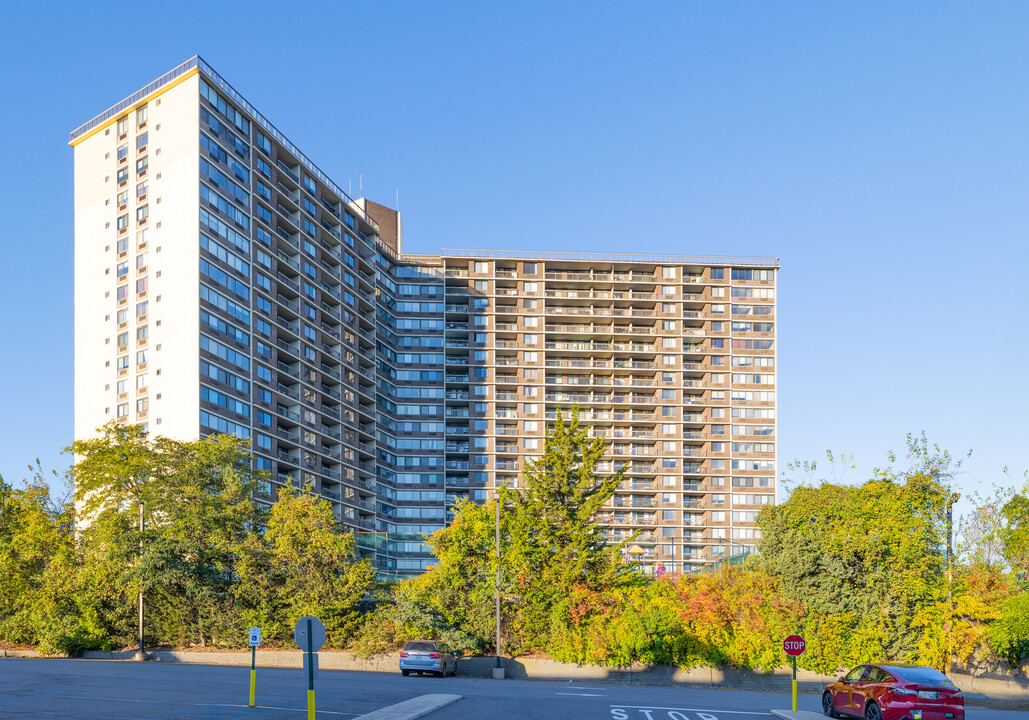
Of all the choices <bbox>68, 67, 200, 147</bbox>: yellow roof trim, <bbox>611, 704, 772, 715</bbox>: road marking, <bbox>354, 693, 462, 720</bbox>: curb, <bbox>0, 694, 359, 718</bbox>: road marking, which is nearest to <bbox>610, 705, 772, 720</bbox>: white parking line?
<bbox>611, 704, 772, 715</bbox>: road marking

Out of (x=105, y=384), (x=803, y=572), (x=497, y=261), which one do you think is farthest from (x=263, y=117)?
(x=803, y=572)

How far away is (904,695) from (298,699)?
1609 centimetres

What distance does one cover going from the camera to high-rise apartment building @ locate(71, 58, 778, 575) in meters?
77.2

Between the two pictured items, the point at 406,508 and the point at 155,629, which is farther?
the point at 406,508

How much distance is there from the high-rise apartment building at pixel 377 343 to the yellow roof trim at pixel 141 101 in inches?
7.6

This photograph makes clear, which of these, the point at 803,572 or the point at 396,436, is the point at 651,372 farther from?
the point at 803,572

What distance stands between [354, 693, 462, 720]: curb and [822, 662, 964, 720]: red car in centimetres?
1093

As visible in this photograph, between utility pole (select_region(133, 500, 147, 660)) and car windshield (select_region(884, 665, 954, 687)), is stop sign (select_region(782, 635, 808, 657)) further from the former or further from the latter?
utility pole (select_region(133, 500, 147, 660))

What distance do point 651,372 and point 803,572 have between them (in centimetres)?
7868

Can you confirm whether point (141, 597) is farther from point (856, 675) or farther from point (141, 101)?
point (141, 101)

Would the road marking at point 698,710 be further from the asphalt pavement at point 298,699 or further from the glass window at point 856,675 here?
the glass window at point 856,675

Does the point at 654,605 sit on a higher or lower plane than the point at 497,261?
lower

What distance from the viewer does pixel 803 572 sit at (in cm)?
4766

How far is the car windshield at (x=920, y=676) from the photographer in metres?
22.1
